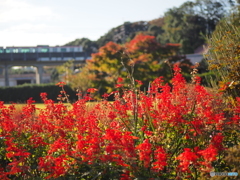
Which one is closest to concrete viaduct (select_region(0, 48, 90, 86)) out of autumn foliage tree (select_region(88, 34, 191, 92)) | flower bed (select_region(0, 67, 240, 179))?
autumn foliage tree (select_region(88, 34, 191, 92))

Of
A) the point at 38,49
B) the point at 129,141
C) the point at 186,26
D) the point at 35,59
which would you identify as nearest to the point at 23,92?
the point at 129,141

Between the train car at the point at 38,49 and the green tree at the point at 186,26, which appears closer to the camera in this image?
the green tree at the point at 186,26

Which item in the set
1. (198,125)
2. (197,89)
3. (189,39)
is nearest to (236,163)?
(198,125)

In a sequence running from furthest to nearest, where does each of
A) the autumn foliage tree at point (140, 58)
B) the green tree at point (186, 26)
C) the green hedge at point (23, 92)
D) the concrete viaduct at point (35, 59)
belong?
the concrete viaduct at point (35, 59), the green tree at point (186, 26), the green hedge at point (23, 92), the autumn foliage tree at point (140, 58)

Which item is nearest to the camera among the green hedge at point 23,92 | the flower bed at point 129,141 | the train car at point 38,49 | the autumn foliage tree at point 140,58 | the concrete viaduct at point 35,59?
the flower bed at point 129,141

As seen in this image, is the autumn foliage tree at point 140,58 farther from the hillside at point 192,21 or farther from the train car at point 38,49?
the train car at point 38,49

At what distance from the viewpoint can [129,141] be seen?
3.68m

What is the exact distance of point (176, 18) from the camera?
180 ft

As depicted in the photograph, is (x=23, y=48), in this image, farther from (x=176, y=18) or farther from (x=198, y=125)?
(x=198, y=125)

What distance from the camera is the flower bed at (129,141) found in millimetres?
3502

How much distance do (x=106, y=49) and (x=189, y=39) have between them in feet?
107

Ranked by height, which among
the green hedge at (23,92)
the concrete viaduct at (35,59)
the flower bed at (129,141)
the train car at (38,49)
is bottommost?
the green hedge at (23,92)

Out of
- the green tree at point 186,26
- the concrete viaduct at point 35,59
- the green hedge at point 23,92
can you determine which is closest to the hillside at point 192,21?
the green tree at point 186,26

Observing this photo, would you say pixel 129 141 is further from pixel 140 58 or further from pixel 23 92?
pixel 23 92
